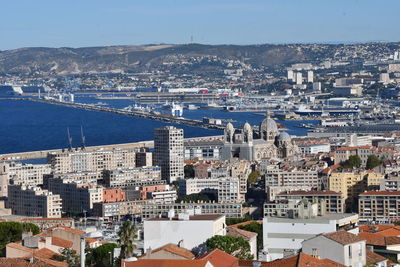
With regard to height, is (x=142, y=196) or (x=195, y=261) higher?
(x=195, y=261)

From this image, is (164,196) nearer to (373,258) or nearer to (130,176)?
(130,176)

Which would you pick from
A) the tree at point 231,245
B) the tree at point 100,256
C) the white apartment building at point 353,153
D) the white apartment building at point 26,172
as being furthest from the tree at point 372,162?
the tree at point 231,245

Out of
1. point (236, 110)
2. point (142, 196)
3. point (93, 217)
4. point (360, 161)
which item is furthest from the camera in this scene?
point (236, 110)

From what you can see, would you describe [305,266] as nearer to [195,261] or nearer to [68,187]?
[195,261]

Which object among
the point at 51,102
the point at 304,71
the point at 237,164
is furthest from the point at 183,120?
the point at 304,71

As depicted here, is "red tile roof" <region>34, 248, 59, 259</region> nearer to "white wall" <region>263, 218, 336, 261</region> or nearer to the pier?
"white wall" <region>263, 218, 336, 261</region>

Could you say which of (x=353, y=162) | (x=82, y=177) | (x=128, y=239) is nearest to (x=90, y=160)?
(x=82, y=177)

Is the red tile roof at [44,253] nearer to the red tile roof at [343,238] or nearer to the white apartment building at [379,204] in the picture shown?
the red tile roof at [343,238]
